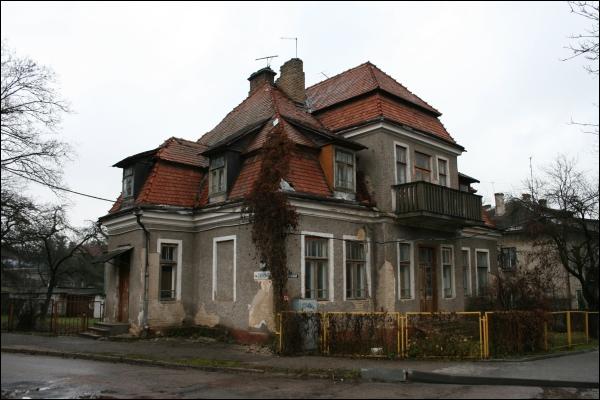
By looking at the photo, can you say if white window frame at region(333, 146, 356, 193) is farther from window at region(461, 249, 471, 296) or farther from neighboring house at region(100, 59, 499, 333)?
window at region(461, 249, 471, 296)

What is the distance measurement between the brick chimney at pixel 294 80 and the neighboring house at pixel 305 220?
4.37 ft

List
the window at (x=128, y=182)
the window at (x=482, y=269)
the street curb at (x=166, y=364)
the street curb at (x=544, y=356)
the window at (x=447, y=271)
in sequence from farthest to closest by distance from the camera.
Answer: the window at (x=482, y=269) → the window at (x=447, y=271) → the window at (x=128, y=182) → the street curb at (x=544, y=356) → the street curb at (x=166, y=364)

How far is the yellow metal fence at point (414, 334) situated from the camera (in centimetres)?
1392

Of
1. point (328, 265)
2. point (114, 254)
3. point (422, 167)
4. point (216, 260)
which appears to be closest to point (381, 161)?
point (422, 167)

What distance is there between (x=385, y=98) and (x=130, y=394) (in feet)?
50.8

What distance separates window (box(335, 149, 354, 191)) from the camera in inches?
755

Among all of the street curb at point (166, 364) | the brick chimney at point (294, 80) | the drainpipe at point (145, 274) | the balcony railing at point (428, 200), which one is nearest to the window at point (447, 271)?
the balcony railing at point (428, 200)

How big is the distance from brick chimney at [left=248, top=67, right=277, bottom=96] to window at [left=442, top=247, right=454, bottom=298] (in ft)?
35.5

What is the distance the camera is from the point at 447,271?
22.5 m

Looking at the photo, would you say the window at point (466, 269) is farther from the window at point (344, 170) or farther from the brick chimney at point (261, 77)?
the brick chimney at point (261, 77)

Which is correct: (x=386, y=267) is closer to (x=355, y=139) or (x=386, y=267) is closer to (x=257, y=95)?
(x=355, y=139)

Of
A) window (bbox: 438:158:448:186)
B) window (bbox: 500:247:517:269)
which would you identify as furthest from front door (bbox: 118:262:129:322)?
window (bbox: 500:247:517:269)

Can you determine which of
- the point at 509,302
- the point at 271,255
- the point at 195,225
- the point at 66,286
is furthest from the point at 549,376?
the point at 66,286

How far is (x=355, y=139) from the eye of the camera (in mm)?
21016
